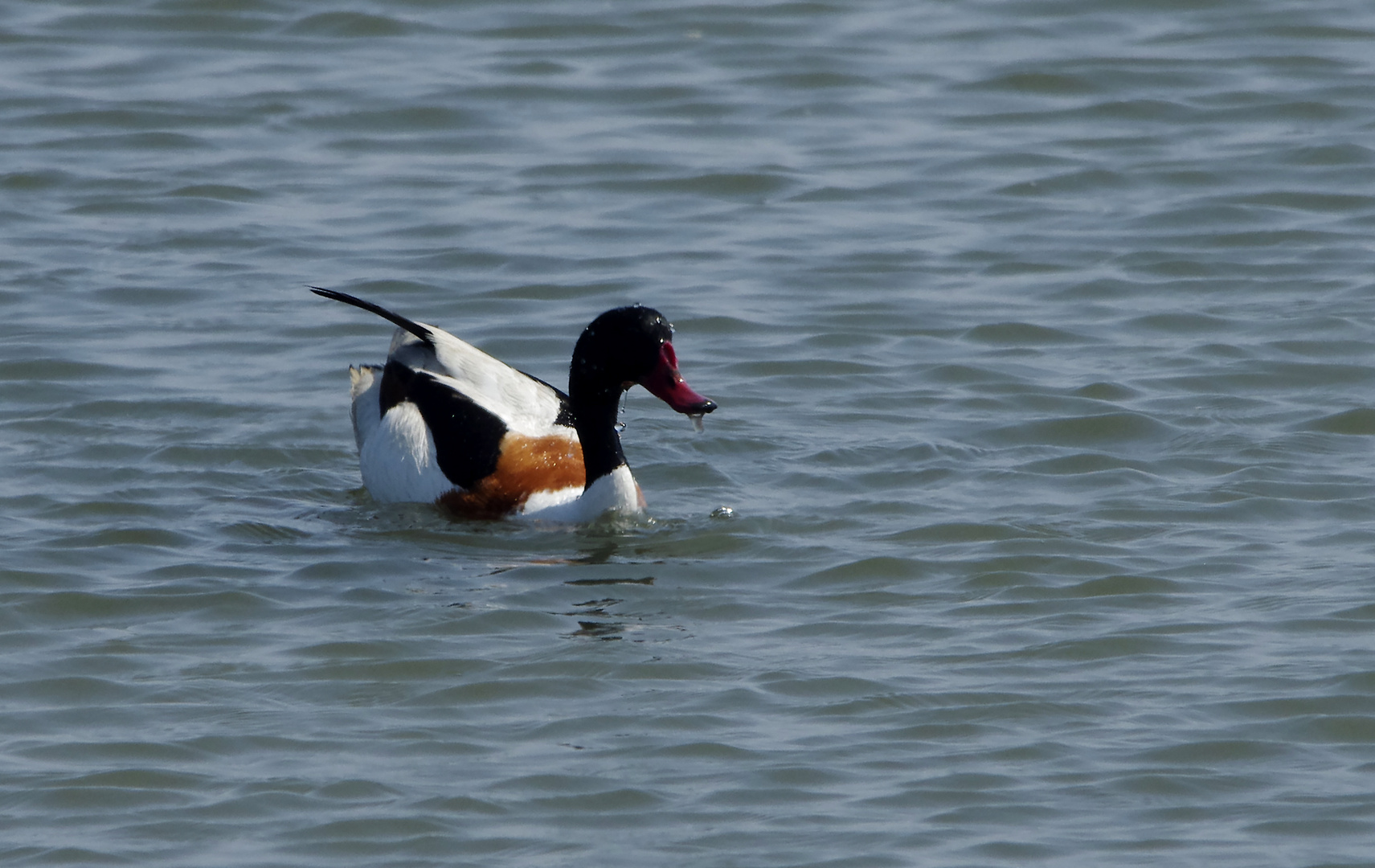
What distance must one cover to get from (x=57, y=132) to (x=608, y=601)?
318 inches

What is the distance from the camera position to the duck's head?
862 cm

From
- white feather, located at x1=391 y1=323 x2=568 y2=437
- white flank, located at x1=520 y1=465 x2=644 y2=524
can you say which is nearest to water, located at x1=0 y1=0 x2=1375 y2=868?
white flank, located at x1=520 y1=465 x2=644 y2=524

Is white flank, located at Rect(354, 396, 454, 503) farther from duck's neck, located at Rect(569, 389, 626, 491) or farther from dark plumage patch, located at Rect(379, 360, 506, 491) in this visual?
duck's neck, located at Rect(569, 389, 626, 491)

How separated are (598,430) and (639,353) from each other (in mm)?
465

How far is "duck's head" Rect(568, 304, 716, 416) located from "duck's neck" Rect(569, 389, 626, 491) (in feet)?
0.47

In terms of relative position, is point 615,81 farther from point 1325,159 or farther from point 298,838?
point 298,838

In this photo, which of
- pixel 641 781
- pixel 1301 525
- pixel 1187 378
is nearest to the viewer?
pixel 641 781

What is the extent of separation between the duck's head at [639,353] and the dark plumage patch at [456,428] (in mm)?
588

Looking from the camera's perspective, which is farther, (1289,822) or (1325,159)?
(1325,159)

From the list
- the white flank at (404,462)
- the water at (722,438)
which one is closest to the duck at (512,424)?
the white flank at (404,462)

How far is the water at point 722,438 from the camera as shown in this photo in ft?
20.7

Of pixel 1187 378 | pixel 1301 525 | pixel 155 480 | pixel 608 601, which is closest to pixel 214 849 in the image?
pixel 608 601

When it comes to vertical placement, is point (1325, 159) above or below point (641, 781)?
A: above

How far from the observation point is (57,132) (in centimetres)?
1446
